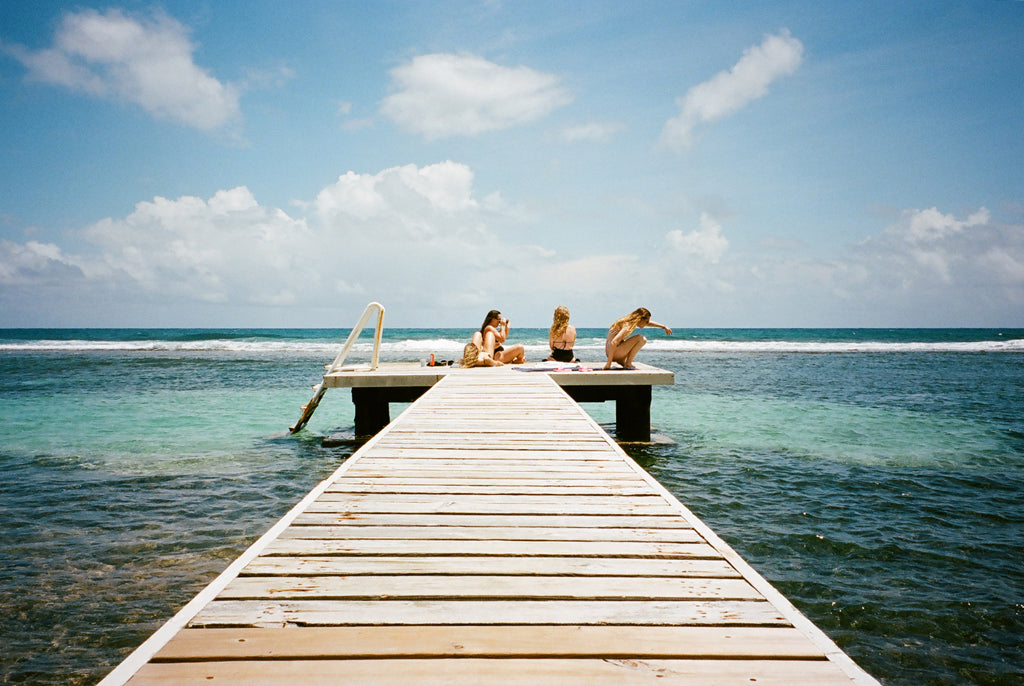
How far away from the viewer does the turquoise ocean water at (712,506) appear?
13.1ft

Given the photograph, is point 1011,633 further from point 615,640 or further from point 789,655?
point 615,640

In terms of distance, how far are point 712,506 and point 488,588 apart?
4.93 meters

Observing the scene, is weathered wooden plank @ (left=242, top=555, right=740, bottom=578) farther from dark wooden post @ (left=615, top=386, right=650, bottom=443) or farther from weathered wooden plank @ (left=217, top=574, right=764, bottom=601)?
dark wooden post @ (left=615, top=386, right=650, bottom=443)

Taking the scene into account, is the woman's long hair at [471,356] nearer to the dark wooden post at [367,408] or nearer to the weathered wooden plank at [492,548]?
the dark wooden post at [367,408]

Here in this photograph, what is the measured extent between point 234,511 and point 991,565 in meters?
7.70

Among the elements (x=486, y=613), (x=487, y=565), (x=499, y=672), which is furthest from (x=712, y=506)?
(x=499, y=672)

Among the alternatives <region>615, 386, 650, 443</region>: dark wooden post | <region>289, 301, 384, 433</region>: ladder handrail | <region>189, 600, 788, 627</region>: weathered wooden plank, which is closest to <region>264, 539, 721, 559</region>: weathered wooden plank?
<region>189, 600, 788, 627</region>: weathered wooden plank

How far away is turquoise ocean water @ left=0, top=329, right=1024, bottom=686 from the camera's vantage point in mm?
4004

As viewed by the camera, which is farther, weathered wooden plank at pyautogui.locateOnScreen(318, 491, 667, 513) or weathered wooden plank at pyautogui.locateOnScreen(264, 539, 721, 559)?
weathered wooden plank at pyautogui.locateOnScreen(318, 491, 667, 513)

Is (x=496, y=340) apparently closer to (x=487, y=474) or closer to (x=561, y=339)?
(x=561, y=339)

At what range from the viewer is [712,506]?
6668 millimetres

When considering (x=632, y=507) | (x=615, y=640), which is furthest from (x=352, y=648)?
(x=632, y=507)

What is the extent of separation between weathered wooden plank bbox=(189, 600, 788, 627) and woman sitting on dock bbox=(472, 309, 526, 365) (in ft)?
29.5

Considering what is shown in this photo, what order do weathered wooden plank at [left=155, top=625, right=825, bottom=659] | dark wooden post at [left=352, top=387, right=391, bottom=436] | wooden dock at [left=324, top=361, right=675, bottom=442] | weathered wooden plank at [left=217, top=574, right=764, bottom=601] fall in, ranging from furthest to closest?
dark wooden post at [left=352, top=387, right=391, bottom=436], wooden dock at [left=324, top=361, right=675, bottom=442], weathered wooden plank at [left=217, top=574, right=764, bottom=601], weathered wooden plank at [left=155, top=625, right=825, bottom=659]
